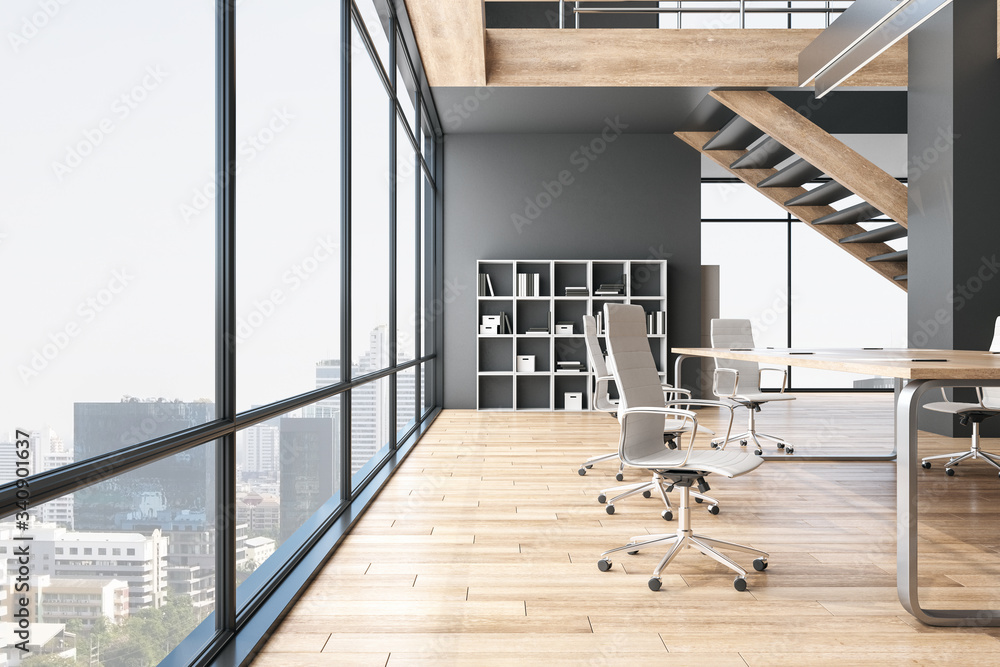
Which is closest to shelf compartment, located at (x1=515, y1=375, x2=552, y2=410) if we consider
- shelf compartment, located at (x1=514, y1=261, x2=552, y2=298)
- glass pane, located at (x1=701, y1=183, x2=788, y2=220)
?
shelf compartment, located at (x1=514, y1=261, x2=552, y2=298)

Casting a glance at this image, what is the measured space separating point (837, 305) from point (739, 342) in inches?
202

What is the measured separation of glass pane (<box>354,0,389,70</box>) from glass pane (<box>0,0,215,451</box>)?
2182 millimetres

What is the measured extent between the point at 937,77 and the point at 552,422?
15.4 ft

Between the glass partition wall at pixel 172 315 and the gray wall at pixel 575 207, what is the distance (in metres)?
4.38

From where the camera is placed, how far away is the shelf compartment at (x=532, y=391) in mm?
7891

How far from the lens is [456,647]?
1.99m

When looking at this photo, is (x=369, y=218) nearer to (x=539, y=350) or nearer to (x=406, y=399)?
(x=406, y=399)

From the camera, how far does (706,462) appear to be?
2465 millimetres

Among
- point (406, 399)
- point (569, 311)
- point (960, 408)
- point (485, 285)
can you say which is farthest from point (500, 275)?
point (960, 408)

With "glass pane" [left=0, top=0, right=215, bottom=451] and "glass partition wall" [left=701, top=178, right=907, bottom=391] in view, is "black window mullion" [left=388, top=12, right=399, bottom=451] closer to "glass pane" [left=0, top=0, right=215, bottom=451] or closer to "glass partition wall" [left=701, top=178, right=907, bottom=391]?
"glass pane" [left=0, top=0, right=215, bottom=451]

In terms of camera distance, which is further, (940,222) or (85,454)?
(940,222)

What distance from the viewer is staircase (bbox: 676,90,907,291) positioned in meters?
6.01

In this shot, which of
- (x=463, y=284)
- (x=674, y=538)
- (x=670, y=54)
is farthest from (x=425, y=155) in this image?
(x=674, y=538)

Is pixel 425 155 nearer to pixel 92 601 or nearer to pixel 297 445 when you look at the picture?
pixel 297 445
